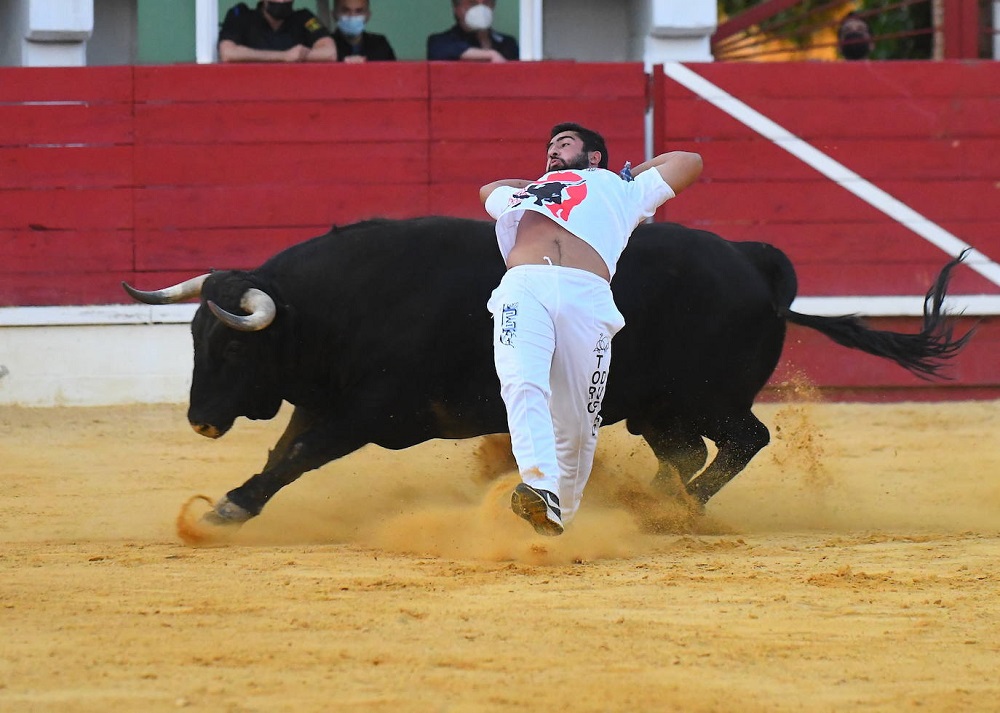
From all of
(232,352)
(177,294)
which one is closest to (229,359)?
(232,352)

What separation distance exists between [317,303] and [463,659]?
213 cm

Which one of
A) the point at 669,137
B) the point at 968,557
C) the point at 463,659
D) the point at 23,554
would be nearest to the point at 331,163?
the point at 669,137

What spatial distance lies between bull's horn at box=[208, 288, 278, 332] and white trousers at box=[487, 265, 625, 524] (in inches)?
29.6

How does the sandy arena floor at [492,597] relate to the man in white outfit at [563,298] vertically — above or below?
below

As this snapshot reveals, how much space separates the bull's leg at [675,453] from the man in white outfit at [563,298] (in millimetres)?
899

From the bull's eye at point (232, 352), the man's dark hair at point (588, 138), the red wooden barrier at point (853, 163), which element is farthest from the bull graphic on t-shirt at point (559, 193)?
the red wooden barrier at point (853, 163)

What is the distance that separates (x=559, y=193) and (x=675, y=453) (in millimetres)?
1274

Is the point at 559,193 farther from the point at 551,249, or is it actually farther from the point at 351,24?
the point at 351,24

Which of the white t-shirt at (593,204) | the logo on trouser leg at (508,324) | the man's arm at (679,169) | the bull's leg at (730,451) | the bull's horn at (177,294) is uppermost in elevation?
the man's arm at (679,169)

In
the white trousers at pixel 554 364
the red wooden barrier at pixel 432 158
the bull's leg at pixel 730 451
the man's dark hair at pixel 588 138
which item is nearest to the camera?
the white trousers at pixel 554 364

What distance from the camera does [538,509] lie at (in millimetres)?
3648

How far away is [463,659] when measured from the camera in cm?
266

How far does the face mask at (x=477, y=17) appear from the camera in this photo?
7.93 m

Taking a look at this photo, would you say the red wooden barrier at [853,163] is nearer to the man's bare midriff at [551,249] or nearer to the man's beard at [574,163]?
the man's beard at [574,163]
